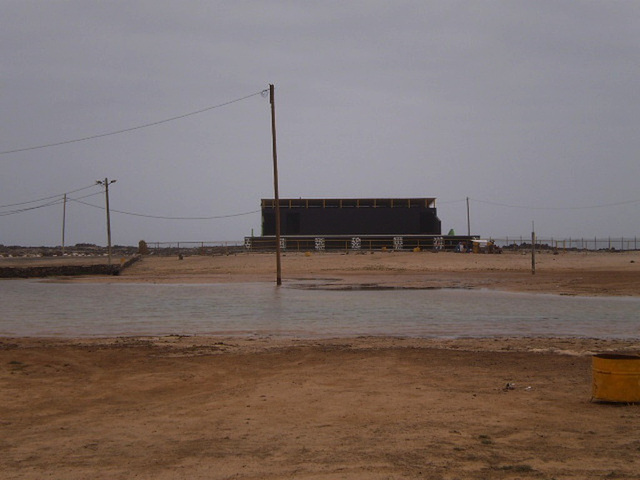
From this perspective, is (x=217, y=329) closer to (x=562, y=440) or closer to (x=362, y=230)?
(x=562, y=440)

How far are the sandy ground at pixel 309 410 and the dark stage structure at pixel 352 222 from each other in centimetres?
5990

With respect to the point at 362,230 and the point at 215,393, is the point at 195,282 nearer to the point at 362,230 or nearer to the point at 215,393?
the point at 215,393

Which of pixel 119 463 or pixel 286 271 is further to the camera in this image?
pixel 286 271

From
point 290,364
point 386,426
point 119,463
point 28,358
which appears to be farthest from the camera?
point 28,358

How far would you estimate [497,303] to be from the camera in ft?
79.0

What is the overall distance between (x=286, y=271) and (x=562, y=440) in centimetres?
4170

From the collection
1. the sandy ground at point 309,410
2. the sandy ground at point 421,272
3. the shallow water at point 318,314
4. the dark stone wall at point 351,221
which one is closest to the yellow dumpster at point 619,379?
the sandy ground at point 309,410

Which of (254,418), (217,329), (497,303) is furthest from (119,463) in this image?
(497,303)

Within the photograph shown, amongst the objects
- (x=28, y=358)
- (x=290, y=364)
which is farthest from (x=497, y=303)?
(x=28, y=358)

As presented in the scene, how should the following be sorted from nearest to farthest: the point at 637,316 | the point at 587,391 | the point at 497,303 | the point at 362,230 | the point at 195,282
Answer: the point at 587,391 < the point at 637,316 < the point at 497,303 < the point at 195,282 < the point at 362,230

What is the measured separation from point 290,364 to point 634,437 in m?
6.17

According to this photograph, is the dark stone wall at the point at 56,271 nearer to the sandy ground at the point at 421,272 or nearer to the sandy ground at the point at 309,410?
the sandy ground at the point at 421,272

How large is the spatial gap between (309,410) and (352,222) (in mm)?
70885

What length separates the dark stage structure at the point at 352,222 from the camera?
74.7m
